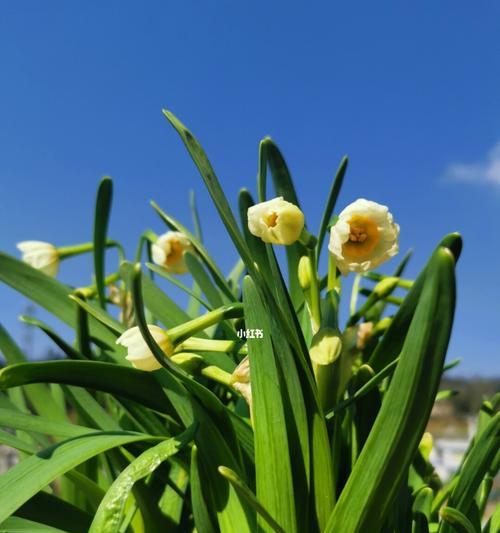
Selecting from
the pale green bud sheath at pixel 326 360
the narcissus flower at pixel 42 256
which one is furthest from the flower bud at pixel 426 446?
the narcissus flower at pixel 42 256

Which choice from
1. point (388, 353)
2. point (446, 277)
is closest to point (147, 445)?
point (388, 353)

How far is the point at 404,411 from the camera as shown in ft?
1.36

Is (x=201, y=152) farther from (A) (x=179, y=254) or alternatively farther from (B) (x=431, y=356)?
(A) (x=179, y=254)

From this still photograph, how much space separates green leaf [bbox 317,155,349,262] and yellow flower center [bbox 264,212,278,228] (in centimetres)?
10

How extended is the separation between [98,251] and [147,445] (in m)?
0.31

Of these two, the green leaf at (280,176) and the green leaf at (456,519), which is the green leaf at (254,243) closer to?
the green leaf at (280,176)

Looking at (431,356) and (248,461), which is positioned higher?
(431,356)

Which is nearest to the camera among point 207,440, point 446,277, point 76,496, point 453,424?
point 446,277

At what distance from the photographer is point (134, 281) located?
1.34 feet

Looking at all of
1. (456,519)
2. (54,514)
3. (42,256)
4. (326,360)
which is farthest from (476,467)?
(42,256)

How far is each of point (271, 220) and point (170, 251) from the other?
45 cm

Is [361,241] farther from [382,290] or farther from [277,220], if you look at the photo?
[382,290]

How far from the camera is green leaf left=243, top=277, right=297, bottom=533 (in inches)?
19.1

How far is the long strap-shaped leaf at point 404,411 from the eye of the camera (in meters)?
0.38
